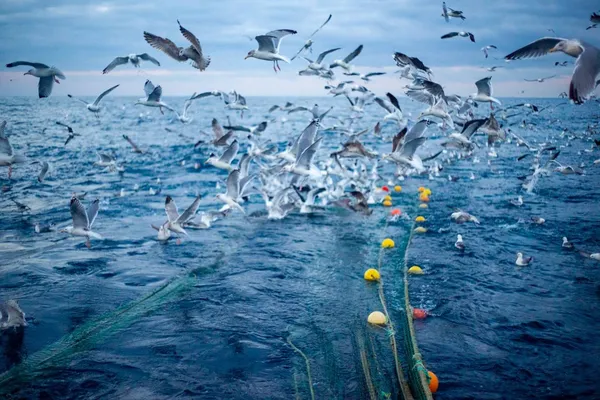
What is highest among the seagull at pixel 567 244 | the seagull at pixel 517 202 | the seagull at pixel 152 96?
the seagull at pixel 152 96

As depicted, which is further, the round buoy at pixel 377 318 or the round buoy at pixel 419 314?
the round buoy at pixel 419 314

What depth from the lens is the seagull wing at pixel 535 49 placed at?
6.96 metres

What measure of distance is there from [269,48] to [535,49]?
17.8 feet

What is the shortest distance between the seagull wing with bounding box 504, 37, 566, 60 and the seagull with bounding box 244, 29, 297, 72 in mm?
4460

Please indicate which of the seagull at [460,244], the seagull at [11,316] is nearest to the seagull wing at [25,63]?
the seagull at [11,316]

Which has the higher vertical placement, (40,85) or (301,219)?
(40,85)

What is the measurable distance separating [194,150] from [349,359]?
23.7 metres

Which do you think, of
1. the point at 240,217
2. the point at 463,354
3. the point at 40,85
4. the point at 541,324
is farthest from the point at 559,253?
the point at 40,85

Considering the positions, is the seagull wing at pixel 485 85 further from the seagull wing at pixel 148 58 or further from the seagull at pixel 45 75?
the seagull at pixel 45 75

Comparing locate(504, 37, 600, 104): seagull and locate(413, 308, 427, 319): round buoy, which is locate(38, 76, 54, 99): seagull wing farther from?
locate(504, 37, 600, 104): seagull

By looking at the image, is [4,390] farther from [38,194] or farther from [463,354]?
[38,194]

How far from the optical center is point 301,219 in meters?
13.7

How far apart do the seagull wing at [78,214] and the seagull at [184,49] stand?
3.32m

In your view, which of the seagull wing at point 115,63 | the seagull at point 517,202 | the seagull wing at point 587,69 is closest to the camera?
the seagull wing at point 587,69
